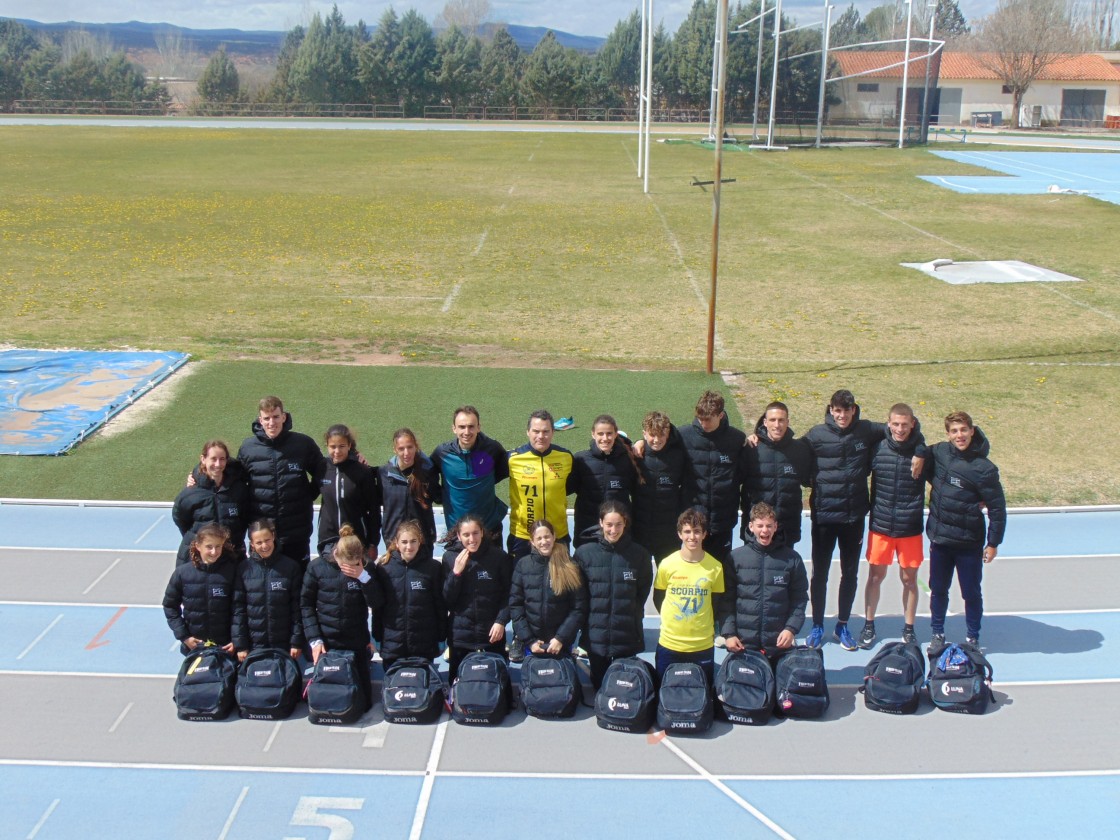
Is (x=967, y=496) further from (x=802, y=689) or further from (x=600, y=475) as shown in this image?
(x=600, y=475)

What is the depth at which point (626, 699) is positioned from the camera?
646 cm

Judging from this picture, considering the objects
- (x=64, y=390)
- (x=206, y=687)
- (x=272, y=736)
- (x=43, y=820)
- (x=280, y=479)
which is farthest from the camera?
(x=64, y=390)

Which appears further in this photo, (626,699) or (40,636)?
(40,636)

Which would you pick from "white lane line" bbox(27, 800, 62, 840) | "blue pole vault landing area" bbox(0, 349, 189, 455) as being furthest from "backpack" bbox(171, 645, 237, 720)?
"blue pole vault landing area" bbox(0, 349, 189, 455)

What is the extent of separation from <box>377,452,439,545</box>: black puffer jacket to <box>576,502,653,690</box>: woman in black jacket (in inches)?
48.3

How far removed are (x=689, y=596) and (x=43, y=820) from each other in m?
3.84

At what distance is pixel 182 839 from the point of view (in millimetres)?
5500

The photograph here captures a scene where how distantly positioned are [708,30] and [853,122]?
23.0 m

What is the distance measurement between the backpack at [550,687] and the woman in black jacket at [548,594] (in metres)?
0.08

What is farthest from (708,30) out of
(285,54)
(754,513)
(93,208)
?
(754,513)

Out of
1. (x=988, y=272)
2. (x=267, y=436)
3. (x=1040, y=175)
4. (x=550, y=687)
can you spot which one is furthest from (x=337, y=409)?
(x=1040, y=175)

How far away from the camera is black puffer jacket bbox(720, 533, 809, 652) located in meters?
6.64

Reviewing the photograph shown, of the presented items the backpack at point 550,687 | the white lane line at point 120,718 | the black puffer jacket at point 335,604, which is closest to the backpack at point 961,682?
the backpack at point 550,687

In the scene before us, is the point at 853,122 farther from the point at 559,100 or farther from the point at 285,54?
the point at 285,54
